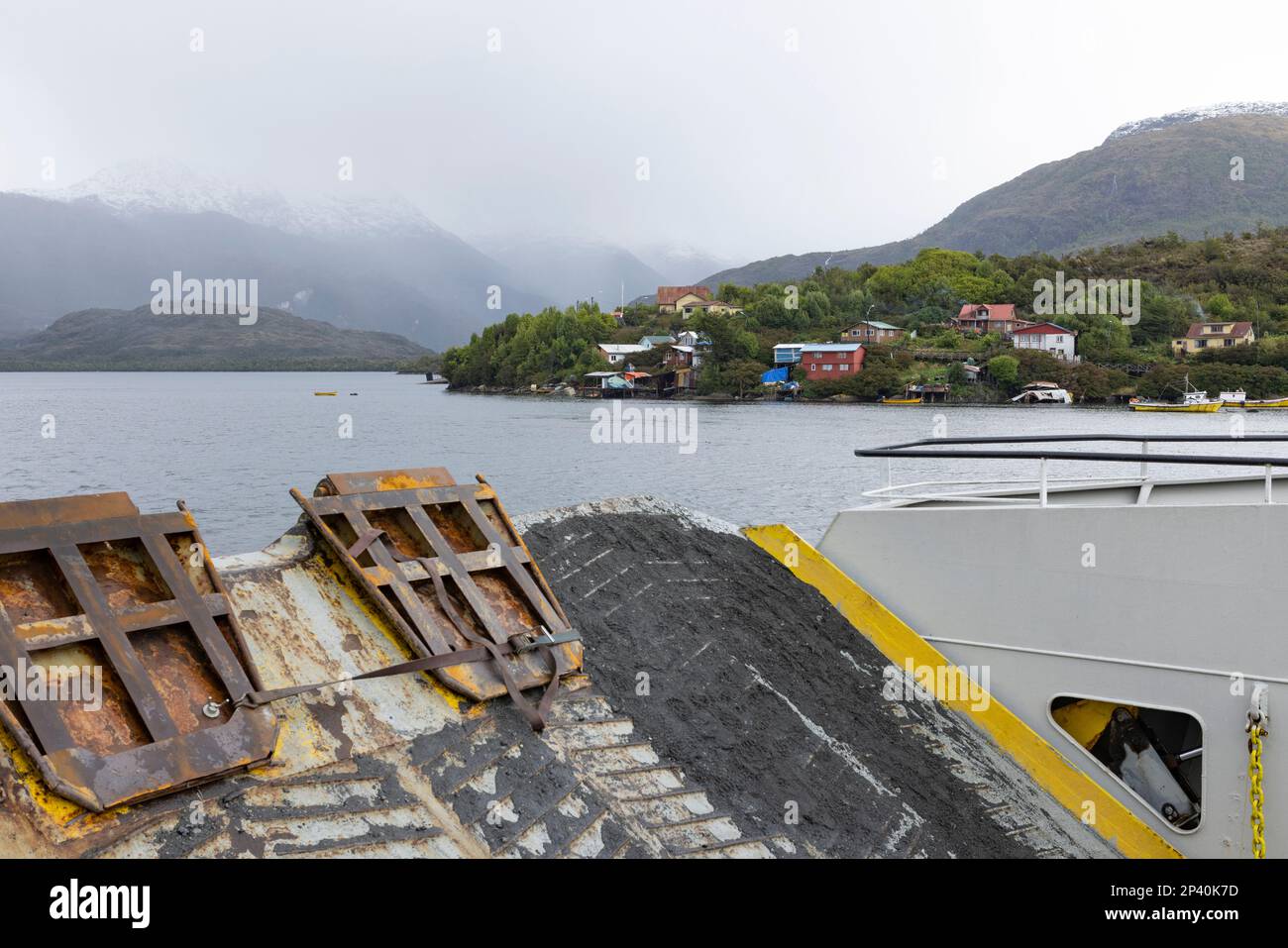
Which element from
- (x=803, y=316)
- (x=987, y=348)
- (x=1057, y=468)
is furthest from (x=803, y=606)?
(x=803, y=316)

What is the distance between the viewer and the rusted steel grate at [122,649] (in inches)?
176

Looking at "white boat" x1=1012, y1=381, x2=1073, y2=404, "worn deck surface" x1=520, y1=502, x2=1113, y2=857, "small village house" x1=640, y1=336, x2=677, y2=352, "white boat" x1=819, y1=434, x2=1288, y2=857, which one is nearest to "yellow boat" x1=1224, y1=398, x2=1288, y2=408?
"white boat" x1=1012, y1=381, x2=1073, y2=404

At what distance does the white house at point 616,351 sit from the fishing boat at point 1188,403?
51.6m

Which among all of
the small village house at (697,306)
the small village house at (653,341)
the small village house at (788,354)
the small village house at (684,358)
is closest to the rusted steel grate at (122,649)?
the small village house at (788,354)

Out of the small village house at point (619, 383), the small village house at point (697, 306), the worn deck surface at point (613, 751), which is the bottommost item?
the worn deck surface at point (613, 751)

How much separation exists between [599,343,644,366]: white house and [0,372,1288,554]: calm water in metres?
23.8

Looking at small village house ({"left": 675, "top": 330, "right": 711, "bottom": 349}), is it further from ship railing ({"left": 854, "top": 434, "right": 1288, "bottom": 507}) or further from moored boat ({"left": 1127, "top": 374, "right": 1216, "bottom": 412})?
ship railing ({"left": 854, "top": 434, "right": 1288, "bottom": 507})

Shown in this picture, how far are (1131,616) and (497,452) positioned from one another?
43737 millimetres

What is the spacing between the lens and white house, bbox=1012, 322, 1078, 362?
93.3 metres

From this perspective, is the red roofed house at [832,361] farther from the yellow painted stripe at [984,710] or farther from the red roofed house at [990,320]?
the yellow painted stripe at [984,710]

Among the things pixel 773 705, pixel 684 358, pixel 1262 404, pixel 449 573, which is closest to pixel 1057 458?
pixel 773 705
